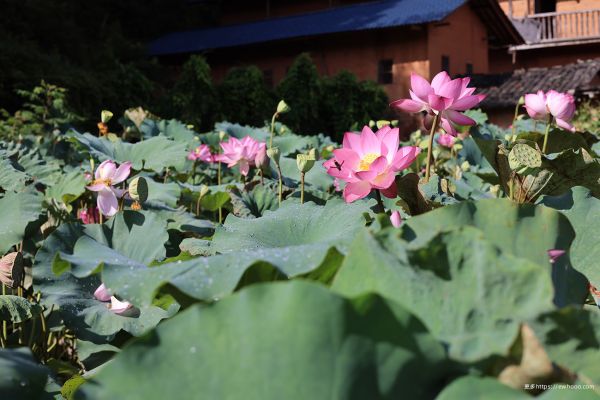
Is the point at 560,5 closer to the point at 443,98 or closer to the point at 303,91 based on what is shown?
the point at 303,91

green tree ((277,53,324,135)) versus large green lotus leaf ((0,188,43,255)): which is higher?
large green lotus leaf ((0,188,43,255))

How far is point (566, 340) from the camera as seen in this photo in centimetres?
44

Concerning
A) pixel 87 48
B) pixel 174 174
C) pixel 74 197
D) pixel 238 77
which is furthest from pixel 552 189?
pixel 87 48

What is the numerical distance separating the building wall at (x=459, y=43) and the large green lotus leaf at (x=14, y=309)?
517 inches

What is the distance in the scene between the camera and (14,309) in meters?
1.05

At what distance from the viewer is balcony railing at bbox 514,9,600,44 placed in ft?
52.6

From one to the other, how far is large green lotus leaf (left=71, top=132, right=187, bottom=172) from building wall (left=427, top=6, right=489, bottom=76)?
12.1m

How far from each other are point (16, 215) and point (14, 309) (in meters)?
0.24

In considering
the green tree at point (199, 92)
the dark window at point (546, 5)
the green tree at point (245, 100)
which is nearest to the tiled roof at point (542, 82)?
the green tree at point (245, 100)

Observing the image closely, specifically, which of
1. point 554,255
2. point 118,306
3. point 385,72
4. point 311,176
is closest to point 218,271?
point 554,255

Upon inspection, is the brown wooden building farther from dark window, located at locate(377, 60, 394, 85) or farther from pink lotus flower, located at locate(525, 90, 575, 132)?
pink lotus flower, located at locate(525, 90, 575, 132)

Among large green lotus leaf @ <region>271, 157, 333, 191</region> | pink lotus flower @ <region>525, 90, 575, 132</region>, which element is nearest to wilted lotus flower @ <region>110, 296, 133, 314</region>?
pink lotus flower @ <region>525, 90, 575, 132</region>

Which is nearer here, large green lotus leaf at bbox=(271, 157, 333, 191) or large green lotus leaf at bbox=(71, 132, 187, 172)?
large green lotus leaf at bbox=(71, 132, 187, 172)

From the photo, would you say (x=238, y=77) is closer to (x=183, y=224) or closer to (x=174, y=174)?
(x=174, y=174)
